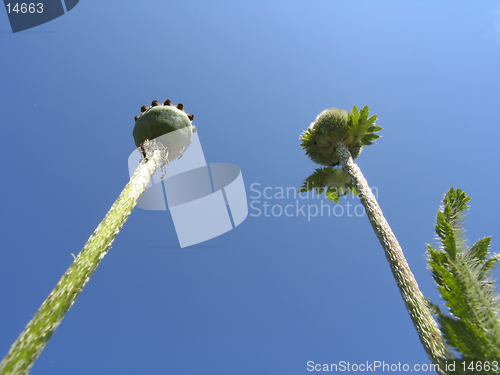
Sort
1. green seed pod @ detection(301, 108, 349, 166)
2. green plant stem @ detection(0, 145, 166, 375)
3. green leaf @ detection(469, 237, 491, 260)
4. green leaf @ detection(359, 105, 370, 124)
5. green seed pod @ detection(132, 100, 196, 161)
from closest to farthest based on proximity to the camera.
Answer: green plant stem @ detection(0, 145, 166, 375)
green leaf @ detection(469, 237, 491, 260)
green seed pod @ detection(132, 100, 196, 161)
green leaf @ detection(359, 105, 370, 124)
green seed pod @ detection(301, 108, 349, 166)

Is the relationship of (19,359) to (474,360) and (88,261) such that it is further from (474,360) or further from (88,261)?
(474,360)

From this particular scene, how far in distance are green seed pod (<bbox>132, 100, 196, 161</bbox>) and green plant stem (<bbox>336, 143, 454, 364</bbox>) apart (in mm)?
4170

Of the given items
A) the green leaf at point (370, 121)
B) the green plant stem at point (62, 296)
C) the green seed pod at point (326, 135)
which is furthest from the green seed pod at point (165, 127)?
the green leaf at point (370, 121)

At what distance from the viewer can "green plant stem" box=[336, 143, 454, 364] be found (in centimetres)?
291

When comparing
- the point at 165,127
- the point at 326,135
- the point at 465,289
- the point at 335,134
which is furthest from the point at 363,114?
the point at 465,289

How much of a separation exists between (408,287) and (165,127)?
5246mm

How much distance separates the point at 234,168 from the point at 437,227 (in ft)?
25.8

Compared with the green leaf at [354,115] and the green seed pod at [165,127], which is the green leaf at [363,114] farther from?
the green seed pod at [165,127]

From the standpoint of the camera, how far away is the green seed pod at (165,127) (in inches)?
211

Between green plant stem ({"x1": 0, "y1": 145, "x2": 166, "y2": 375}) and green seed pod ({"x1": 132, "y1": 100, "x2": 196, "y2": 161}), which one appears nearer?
green plant stem ({"x1": 0, "y1": 145, "x2": 166, "y2": 375})

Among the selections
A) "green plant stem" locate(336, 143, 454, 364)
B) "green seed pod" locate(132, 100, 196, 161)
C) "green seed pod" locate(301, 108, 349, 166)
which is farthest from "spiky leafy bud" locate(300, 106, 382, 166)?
"green seed pod" locate(132, 100, 196, 161)

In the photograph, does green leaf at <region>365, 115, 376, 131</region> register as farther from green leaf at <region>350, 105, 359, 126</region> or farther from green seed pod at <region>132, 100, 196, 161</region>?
green seed pod at <region>132, 100, 196, 161</region>

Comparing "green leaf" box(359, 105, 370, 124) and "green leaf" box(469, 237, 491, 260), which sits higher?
"green leaf" box(359, 105, 370, 124)

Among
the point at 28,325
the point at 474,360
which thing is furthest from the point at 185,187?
the point at 474,360
